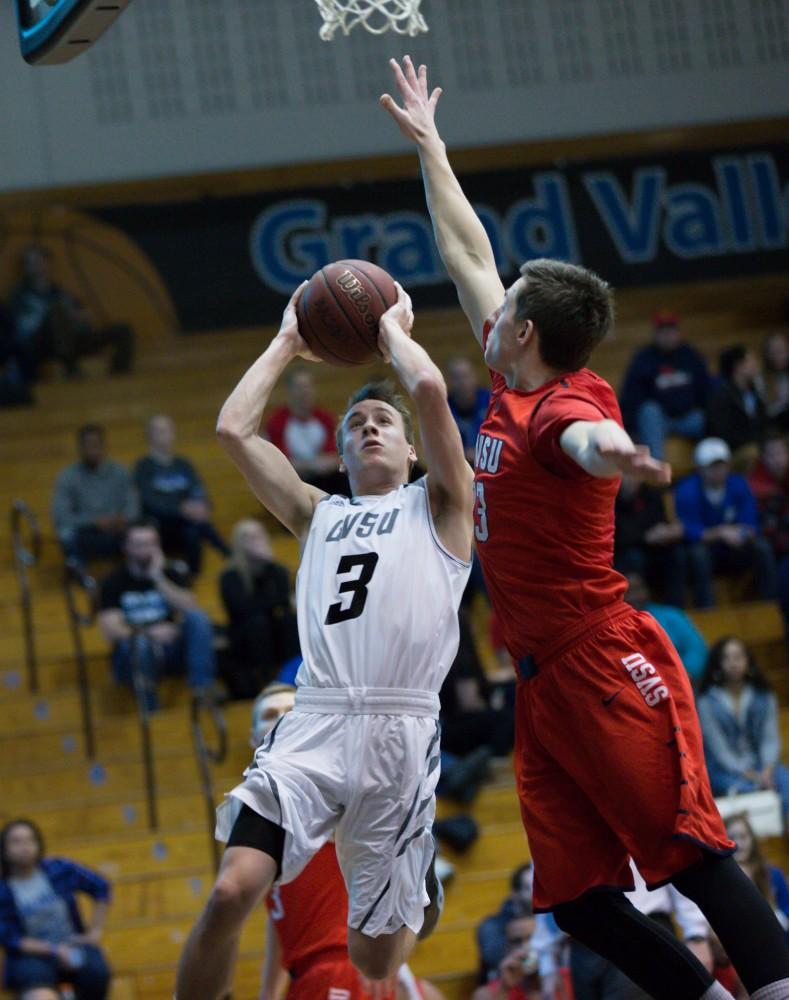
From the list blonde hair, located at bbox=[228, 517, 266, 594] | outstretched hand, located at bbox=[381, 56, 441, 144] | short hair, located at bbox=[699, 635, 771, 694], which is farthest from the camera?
blonde hair, located at bbox=[228, 517, 266, 594]

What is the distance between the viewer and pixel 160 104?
15.8 m

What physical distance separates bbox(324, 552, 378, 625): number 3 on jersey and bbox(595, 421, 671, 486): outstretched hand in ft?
3.79

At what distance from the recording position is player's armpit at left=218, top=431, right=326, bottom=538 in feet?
17.6

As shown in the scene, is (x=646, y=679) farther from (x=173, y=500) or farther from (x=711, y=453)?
(x=173, y=500)

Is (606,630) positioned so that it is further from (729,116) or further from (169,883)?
(729,116)

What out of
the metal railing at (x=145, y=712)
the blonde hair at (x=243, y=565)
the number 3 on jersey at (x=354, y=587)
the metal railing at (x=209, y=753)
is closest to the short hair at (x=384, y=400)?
the number 3 on jersey at (x=354, y=587)

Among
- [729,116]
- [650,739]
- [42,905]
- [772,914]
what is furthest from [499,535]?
[729,116]

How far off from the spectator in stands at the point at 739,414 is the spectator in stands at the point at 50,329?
17.9 ft

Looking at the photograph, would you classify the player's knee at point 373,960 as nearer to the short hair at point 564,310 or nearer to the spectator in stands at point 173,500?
the short hair at point 564,310

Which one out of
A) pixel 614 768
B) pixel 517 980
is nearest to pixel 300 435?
pixel 517 980

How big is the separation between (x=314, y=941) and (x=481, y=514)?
2.01m

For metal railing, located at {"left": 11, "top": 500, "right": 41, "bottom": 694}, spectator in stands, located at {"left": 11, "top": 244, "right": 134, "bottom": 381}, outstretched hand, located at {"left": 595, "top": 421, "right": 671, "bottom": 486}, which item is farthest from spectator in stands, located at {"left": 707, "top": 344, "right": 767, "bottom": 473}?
outstretched hand, located at {"left": 595, "top": 421, "right": 671, "bottom": 486}

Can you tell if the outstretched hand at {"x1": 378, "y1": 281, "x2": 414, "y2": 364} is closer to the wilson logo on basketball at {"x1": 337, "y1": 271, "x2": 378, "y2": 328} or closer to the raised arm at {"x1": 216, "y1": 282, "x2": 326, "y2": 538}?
the wilson logo on basketball at {"x1": 337, "y1": 271, "x2": 378, "y2": 328}

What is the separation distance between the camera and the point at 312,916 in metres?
6.11
